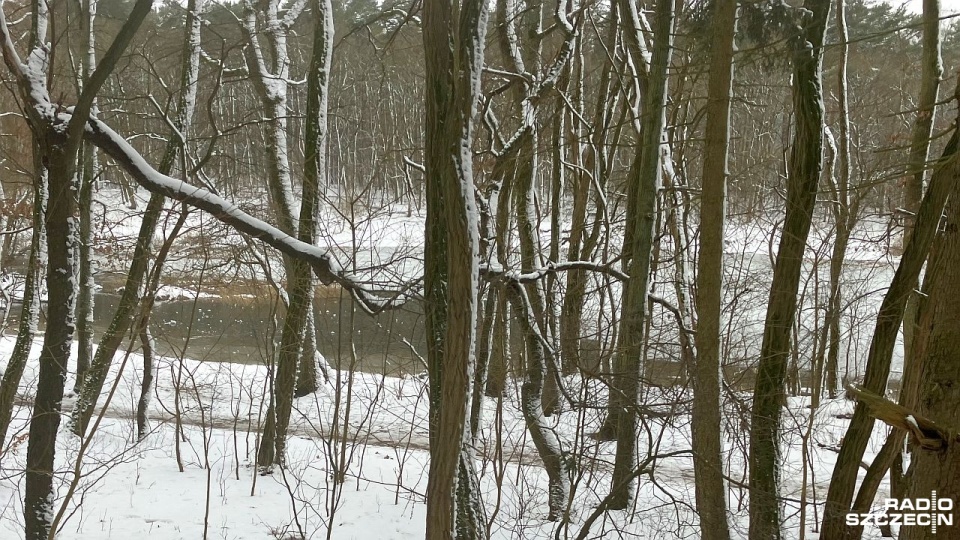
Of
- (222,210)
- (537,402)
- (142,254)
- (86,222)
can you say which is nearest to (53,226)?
(222,210)

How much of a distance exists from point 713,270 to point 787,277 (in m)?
1.10

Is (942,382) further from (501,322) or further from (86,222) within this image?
(86,222)

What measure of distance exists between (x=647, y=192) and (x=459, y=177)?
14.6 feet

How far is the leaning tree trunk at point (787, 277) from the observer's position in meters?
7.11

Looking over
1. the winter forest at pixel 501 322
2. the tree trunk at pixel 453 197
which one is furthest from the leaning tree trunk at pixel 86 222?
the tree trunk at pixel 453 197

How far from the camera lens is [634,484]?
957 cm

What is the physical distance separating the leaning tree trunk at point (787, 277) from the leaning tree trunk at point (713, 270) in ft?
1.80

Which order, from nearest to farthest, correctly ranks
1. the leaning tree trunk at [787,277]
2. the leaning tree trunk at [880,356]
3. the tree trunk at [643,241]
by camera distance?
the leaning tree trunk at [880,356]
the leaning tree trunk at [787,277]
the tree trunk at [643,241]

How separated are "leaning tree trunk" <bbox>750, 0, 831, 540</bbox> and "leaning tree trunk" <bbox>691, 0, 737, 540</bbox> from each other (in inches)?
21.6

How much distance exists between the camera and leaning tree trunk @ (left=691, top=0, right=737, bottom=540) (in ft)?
21.9

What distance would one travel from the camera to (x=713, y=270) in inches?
266

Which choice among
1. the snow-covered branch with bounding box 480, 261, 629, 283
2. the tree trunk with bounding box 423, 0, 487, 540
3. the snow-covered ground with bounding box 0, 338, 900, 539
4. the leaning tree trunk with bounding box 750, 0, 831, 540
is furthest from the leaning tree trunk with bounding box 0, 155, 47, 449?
the leaning tree trunk with bounding box 750, 0, 831, 540

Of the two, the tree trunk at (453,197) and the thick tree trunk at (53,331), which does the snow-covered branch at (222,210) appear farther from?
the tree trunk at (453,197)

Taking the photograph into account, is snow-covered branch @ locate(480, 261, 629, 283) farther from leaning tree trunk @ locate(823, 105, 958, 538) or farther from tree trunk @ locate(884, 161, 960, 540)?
tree trunk @ locate(884, 161, 960, 540)
